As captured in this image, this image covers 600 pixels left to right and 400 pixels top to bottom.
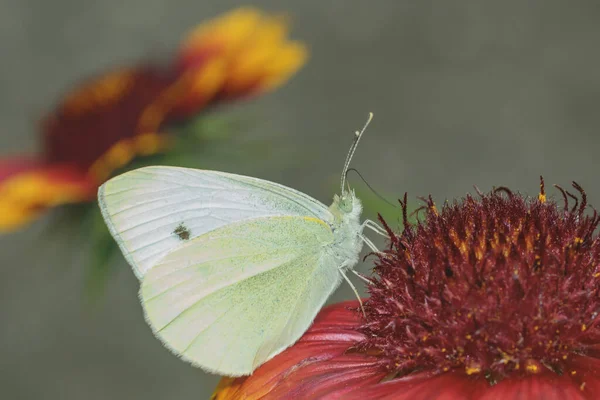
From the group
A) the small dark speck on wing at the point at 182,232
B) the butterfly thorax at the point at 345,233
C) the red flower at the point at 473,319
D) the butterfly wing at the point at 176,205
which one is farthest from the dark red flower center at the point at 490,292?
the small dark speck on wing at the point at 182,232

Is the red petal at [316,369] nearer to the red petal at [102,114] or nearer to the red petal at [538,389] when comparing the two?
the red petal at [538,389]

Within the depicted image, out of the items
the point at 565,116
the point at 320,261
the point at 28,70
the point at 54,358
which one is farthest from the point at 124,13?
the point at 320,261

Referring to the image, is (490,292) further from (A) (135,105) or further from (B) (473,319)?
(A) (135,105)

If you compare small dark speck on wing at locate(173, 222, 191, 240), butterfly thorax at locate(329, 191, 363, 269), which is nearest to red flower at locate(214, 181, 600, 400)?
butterfly thorax at locate(329, 191, 363, 269)

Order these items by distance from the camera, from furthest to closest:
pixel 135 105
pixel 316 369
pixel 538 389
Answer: pixel 135 105 → pixel 316 369 → pixel 538 389

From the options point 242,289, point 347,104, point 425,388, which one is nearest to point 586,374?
point 425,388

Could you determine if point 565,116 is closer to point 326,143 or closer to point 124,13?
point 326,143

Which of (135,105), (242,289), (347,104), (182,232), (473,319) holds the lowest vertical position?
(473,319)
